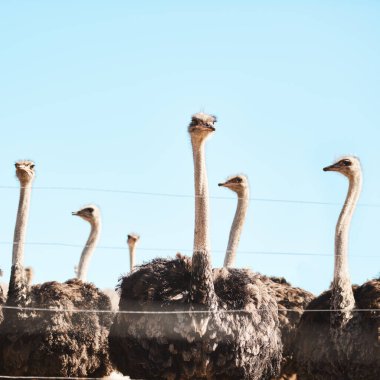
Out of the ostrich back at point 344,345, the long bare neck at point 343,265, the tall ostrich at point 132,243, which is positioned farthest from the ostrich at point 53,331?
the tall ostrich at point 132,243

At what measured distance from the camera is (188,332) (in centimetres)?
794

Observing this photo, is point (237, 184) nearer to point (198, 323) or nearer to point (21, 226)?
point (21, 226)

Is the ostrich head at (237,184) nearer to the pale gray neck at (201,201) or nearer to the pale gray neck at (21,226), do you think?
the pale gray neck at (21,226)

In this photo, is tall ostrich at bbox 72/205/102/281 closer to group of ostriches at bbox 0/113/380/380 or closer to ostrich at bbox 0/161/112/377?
group of ostriches at bbox 0/113/380/380

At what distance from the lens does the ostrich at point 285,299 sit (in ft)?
32.4

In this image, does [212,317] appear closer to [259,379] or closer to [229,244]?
[259,379]

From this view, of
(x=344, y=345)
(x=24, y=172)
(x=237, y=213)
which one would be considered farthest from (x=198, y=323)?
(x=237, y=213)

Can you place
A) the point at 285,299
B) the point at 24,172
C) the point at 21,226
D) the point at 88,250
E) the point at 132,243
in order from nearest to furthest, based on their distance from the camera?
the point at 285,299
the point at 21,226
the point at 24,172
the point at 88,250
the point at 132,243

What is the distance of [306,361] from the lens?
8945mm

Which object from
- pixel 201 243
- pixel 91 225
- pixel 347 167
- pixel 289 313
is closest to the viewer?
pixel 201 243

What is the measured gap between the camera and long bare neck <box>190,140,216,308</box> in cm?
817

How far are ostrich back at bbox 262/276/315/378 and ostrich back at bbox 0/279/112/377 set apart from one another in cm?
163

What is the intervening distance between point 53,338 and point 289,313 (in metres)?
2.27

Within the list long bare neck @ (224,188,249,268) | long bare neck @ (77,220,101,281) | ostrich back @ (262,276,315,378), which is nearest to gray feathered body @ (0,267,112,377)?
ostrich back @ (262,276,315,378)
